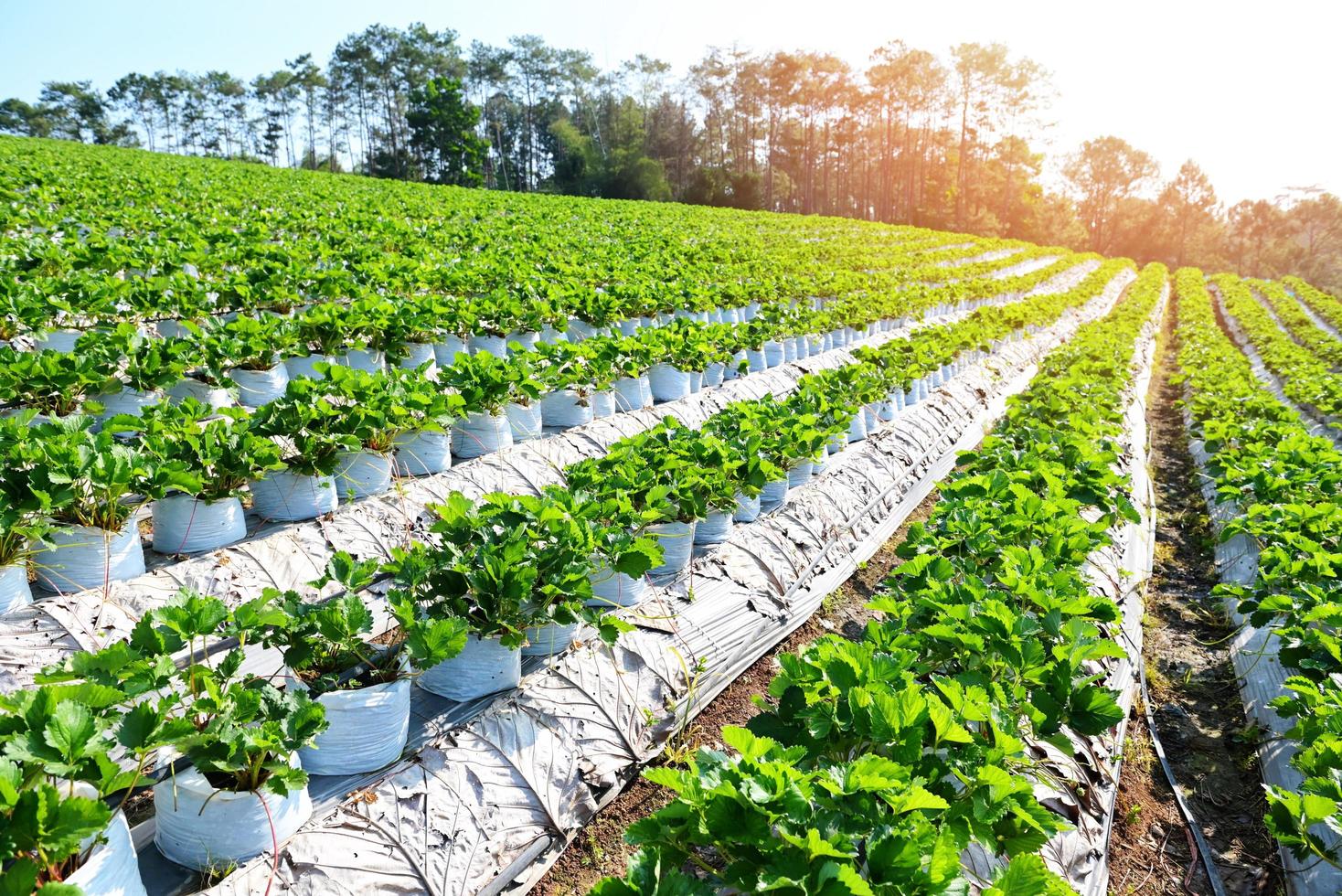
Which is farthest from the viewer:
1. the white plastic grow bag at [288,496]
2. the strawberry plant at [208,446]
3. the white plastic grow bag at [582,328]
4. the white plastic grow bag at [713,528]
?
the white plastic grow bag at [582,328]

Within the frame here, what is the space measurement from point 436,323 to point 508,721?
4261mm

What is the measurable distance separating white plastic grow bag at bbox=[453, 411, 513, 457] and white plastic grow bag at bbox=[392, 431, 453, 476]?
313 mm

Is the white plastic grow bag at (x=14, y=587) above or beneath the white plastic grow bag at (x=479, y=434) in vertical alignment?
beneath

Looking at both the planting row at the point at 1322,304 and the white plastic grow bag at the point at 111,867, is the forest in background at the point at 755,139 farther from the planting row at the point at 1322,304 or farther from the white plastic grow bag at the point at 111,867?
the white plastic grow bag at the point at 111,867

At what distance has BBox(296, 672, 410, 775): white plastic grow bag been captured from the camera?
2670 mm

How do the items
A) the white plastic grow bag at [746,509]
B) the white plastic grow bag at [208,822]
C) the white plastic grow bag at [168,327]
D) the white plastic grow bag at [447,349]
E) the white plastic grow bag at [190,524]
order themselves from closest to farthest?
the white plastic grow bag at [208,822]
the white plastic grow bag at [190,524]
the white plastic grow bag at [746,509]
the white plastic grow bag at [168,327]
the white plastic grow bag at [447,349]

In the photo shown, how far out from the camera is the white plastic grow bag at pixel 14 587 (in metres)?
2.95

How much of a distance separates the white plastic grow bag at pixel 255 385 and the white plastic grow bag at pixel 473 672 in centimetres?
292

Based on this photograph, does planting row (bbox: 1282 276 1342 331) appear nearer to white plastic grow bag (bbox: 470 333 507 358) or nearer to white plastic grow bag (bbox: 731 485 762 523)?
white plastic grow bag (bbox: 731 485 762 523)

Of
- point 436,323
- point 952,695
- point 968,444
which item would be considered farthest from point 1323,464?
point 436,323

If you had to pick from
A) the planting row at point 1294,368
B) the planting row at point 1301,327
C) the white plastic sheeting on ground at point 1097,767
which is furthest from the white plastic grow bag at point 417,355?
the planting row at point 1301,327

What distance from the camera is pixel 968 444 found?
8.73 m

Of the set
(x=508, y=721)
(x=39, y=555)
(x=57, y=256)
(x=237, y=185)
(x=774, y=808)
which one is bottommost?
(x=508, y=721)

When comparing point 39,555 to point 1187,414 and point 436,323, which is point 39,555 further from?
point 1187,414
